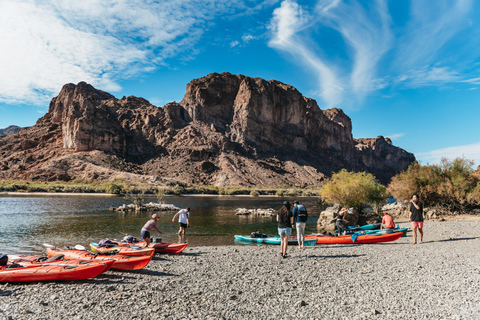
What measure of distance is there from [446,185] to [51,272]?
31.2m

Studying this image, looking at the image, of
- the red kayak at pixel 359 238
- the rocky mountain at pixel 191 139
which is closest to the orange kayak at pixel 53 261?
the red kayak at pixel 359 238

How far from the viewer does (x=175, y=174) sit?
4387 inches

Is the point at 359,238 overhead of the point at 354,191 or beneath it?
beneath

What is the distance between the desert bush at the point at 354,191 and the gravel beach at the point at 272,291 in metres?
17.6

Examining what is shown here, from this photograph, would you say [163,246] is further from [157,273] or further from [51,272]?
[51,272]

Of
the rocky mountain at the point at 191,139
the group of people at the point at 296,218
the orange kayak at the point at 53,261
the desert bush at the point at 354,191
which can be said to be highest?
the rocky mountain at the point at 191,139

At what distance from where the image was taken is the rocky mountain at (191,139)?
10919 cm

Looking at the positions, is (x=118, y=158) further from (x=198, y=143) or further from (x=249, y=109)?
(x=249, y=109)

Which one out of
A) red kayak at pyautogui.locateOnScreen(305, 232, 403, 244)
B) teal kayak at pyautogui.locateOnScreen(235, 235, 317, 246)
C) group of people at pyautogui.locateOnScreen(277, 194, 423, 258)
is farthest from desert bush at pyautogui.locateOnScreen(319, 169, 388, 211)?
group of people at pyautogui.locateOnScreen(277, 194, 423, 258)

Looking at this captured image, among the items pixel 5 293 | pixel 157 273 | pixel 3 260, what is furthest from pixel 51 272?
pixel 157 273

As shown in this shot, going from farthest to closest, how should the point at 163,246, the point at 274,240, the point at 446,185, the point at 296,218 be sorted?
the point at 446,185 → the point at 274,240 → the point at 163,246 → the point at 296,218

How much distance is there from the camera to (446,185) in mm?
27078

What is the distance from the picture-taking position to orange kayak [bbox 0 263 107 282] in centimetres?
829

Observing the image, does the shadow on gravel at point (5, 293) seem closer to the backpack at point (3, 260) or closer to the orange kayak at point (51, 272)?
the orange kayak at point (51, 272)
